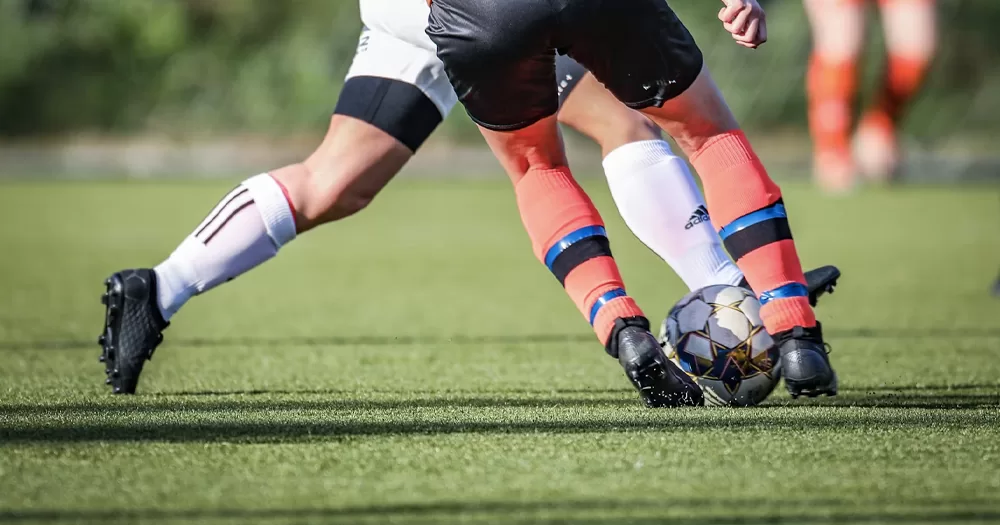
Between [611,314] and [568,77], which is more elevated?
[568,77]

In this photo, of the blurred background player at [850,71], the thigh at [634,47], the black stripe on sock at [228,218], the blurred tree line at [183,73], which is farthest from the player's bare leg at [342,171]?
the blurred tree line at [183,73]

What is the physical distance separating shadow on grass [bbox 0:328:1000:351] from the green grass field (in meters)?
0.02

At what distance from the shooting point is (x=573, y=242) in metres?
3.39

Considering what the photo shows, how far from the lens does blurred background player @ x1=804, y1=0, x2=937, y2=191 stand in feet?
44.2

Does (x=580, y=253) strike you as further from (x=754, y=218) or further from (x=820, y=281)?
(x=820, y=281)

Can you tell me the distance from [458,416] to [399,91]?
974 mm

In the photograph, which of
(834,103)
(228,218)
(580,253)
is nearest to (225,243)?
(228,218)

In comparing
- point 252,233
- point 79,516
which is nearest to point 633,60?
point 252,233

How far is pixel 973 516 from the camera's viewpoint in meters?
2.26

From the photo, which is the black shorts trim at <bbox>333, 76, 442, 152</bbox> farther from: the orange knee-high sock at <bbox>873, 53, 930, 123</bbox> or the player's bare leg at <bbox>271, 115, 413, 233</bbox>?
the orange knee-high sock at <bbox>873, 53, 930, 123</bbox>

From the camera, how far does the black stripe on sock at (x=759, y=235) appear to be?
326 centimetres

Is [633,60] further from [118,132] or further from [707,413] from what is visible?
[118,132]

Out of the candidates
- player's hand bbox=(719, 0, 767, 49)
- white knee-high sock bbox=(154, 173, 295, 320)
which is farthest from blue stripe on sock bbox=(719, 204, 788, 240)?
white knee-high sock bbox=(154, 173, 295, 320)

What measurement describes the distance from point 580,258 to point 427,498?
1.11 m
